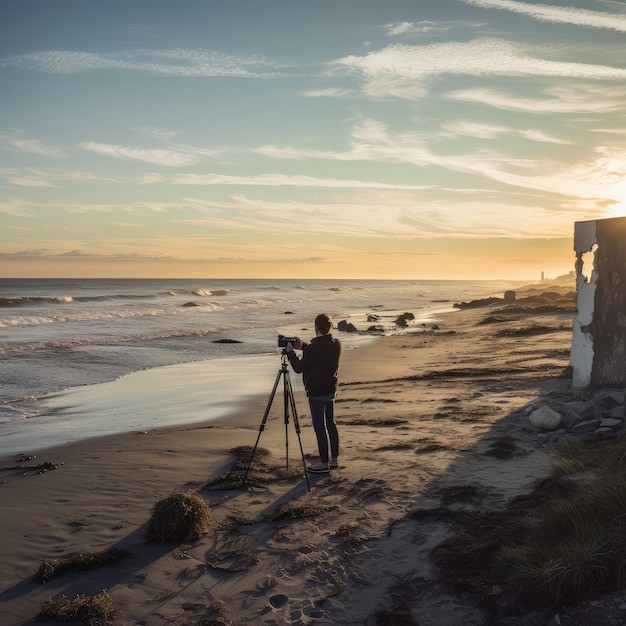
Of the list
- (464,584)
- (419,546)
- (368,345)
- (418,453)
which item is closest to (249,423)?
(418,453)

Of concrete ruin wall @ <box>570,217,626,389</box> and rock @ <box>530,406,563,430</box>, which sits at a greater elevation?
concrete ruin wall @ <box>570,217,626,389</box>

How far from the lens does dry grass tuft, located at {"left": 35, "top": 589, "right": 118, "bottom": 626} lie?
4266 millimetres

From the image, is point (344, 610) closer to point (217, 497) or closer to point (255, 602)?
→ point (255, 602)

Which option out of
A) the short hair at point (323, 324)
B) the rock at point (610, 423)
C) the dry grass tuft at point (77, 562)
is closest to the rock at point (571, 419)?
the rock at point (610, 423)

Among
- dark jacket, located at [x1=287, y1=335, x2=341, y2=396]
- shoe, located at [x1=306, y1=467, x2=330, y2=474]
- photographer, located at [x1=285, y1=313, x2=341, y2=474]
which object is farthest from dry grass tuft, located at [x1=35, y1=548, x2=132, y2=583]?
dark jacket, located at [x1=287, y1=335, x2=341, y2=396]

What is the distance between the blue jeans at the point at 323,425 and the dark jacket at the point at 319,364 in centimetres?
23

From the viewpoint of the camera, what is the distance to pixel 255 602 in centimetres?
459

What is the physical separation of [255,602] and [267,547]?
37.3 inches

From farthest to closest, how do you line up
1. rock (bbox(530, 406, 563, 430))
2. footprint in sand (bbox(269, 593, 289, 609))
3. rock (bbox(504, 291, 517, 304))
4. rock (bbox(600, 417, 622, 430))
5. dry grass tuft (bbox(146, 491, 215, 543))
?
rock (bbox(504, 291, 517, 304)), rock (bbox(530, 406, 563, 430)), rock (bbox(600, 417, 622, 430)), dry grass tuft (bbox(146, 491, 215, 543)), footprint in sand (bbox(269, 593, 289, 609))

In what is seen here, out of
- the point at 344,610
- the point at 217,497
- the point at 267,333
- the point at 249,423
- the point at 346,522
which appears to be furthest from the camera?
the point at 267,333

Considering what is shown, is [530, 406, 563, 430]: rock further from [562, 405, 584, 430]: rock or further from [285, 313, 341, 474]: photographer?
[285, 313, 341, 474]: photographer

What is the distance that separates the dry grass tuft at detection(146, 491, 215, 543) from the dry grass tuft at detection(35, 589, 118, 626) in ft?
4.19

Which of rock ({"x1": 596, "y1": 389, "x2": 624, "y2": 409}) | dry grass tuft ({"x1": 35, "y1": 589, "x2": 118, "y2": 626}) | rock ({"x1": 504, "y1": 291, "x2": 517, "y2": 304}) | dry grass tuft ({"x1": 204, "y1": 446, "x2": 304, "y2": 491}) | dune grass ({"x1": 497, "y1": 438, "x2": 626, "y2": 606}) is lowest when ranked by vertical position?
dry grass tuft ({"x1": 204, "y1": 446, "x2": 304, "y2": 491})

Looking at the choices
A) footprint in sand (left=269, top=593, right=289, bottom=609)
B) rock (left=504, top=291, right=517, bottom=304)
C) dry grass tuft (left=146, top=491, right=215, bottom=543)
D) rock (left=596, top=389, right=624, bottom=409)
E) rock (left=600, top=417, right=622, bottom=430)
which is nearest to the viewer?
footprint in sand (left=269, top=593, right=289, bottom=609)
